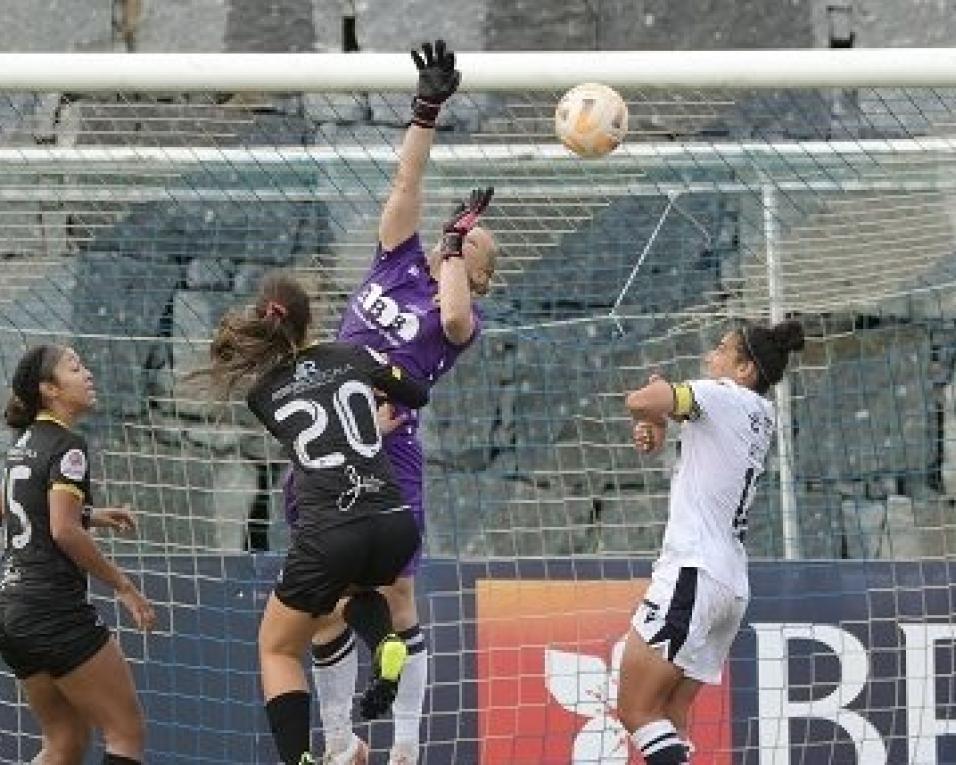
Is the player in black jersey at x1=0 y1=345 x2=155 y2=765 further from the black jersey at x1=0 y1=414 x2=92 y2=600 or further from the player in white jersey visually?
the player in white jersey

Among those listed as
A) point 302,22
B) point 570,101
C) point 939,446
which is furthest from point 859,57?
point 302,22

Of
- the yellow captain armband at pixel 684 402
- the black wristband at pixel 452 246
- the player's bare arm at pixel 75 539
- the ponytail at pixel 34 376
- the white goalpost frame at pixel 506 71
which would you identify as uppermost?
the white goalpost frame at pixel 506 71

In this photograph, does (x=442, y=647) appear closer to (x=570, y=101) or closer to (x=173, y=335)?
(x=173, y=335)

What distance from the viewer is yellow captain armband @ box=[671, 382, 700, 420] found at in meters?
9.81

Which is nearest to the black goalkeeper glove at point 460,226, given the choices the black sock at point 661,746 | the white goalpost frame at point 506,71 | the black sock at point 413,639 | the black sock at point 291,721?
the white goalpost frame at point 506,71

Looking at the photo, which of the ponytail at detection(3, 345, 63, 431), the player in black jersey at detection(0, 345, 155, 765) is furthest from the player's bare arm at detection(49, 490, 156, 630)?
the ponytail at detection(3, 345, 63, 431)

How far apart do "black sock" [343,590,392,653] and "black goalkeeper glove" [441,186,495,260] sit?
3.85 ft

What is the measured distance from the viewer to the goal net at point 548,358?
1167 cm

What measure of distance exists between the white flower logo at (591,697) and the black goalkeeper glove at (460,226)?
2.60m

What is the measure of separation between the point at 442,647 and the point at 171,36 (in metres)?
4.00

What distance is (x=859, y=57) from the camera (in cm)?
1039

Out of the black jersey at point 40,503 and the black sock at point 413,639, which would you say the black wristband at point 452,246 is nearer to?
the black sock at point 413,639

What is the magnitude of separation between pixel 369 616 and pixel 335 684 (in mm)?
696

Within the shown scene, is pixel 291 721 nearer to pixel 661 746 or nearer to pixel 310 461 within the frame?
pixel 310 461
